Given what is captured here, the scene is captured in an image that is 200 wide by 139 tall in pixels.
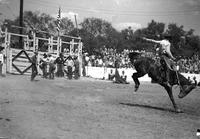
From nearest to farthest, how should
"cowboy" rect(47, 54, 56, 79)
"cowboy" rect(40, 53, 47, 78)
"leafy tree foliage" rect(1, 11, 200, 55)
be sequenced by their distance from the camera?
"cowboy" rect(47, 54, 56, 79) → "cowboy" rect(40, 53, 47, 78) → "leafy tree foliage" rect(1, 11, 200, 55)

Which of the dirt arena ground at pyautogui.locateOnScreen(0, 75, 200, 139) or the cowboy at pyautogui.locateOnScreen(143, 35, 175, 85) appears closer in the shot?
the dirt arena ground at pyautogui.locateOnScreen(0, 75, 200, 139)

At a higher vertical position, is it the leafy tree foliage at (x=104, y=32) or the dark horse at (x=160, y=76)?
the leafy tree foliage at (x=104, y=32)

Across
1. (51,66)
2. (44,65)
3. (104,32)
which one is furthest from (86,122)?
(104,32)

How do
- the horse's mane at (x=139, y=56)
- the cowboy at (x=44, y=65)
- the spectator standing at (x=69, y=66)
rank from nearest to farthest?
the horse's mane at (x=139, y=56)
the cowboy at (x=44, y=65)
the spectator standing at (x=69, y=66)

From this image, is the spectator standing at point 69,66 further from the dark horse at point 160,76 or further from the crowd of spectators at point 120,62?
the dark horse at point 160,76

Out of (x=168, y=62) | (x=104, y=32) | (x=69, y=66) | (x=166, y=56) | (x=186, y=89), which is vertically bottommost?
(x=186, y=89)

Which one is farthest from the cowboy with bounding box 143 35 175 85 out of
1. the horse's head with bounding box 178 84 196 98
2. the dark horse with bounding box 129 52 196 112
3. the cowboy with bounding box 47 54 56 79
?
the cowboy with bounding box 47 54 56 79

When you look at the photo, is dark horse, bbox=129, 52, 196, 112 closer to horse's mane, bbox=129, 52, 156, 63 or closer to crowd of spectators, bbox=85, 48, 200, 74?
horse's mane, bbox=129, 52, 156, 63

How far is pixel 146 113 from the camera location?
11.1 m

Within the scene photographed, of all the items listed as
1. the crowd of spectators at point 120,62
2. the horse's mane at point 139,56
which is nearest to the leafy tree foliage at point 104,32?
the crowd of spectators at point 120,62

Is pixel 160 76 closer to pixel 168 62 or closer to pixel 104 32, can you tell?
pixel 168 62

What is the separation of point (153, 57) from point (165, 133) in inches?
211

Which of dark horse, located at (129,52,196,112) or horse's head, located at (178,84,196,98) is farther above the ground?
dark horse, located at (129,52,196,112)

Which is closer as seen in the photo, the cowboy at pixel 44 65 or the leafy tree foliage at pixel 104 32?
the cowboy at pixel 44 65
